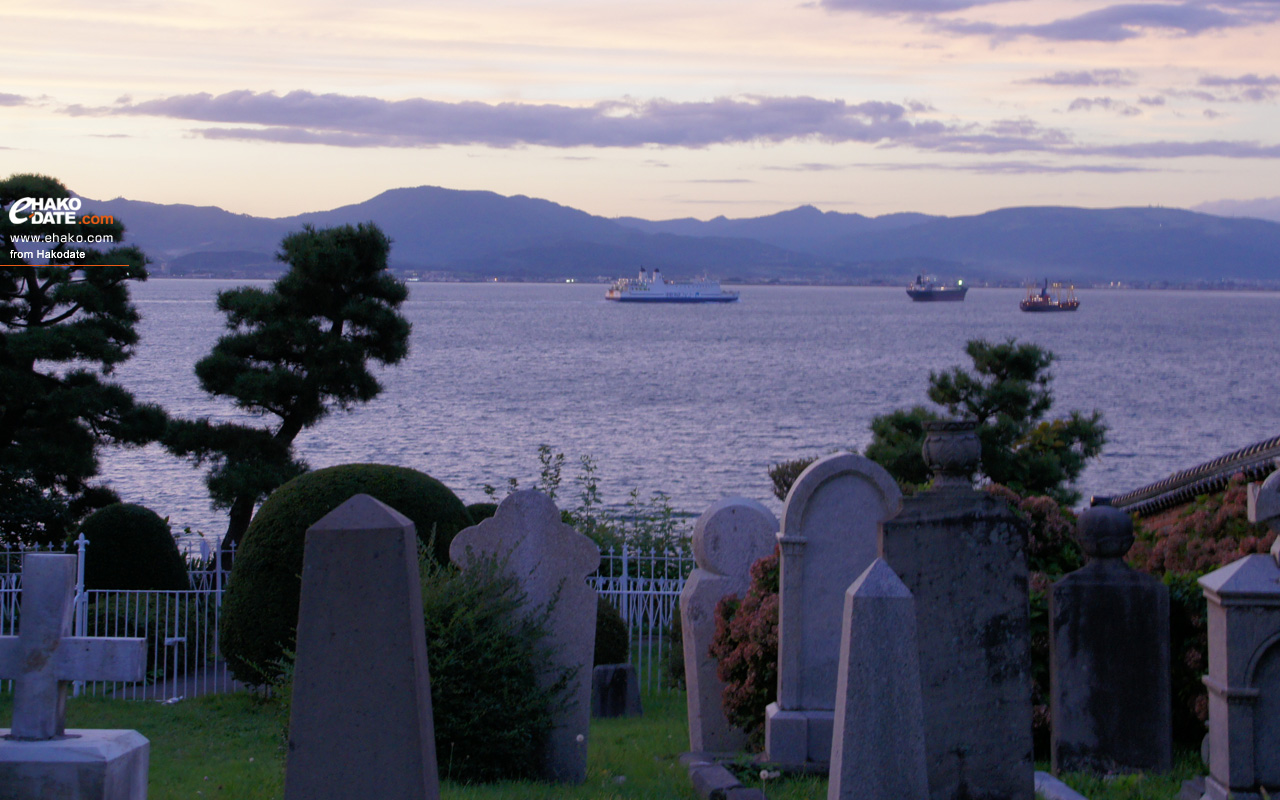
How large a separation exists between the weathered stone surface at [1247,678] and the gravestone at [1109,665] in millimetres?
870

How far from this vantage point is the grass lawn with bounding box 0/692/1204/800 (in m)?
6.37

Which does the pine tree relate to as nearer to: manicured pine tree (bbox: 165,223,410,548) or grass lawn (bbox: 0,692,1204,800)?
manicured pine tree (bbox: 165,223,410,548)

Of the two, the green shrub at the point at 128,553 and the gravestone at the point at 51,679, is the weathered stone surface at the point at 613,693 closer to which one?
the green shrub at the point at 128,553

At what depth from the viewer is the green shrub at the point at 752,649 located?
7.57 metres

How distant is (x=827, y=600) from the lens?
7.16 m

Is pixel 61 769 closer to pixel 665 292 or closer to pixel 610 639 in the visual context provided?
pixel 610 639

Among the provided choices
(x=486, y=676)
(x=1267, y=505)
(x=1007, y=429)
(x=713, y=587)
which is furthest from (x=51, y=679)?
(x=1007, y=429)

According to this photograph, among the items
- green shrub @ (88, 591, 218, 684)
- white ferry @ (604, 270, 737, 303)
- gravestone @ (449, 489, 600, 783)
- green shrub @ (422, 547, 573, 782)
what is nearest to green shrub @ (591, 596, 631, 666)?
green shrub @ (88, 591, 218, 684)

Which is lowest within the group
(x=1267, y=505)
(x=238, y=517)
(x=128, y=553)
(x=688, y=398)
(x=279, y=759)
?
(x=238, y=517)

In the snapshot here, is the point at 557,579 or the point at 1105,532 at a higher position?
the point at 1105,532

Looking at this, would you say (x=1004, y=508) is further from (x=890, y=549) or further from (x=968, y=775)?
(x=968, y=775)

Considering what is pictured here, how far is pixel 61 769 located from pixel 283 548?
5940 millimetres

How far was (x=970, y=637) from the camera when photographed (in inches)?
232

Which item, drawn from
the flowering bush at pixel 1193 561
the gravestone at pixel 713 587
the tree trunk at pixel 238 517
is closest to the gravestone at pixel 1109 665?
the flowering bush at pixel 1193 561
